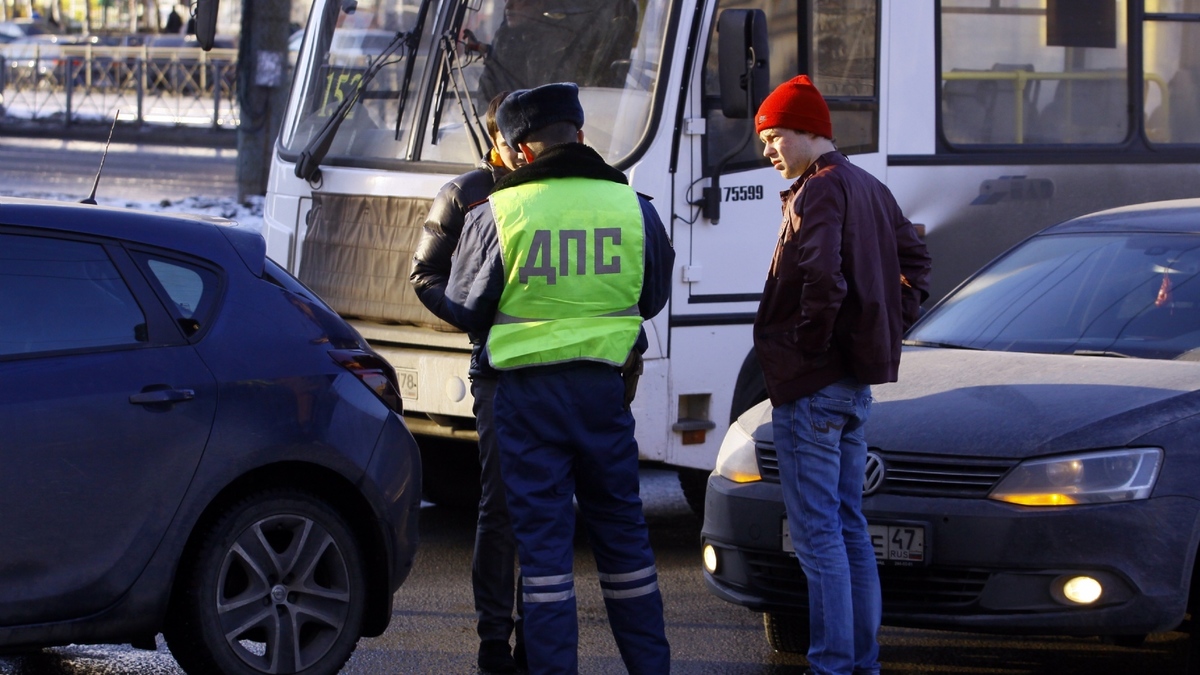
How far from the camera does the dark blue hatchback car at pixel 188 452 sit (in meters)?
4.25

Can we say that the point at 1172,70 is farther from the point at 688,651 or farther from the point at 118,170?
the point at 118,170

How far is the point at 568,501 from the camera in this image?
4.48 meters

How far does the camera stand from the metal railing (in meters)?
31.1

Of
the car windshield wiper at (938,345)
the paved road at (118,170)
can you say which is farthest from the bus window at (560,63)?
the paved road at (118,170)

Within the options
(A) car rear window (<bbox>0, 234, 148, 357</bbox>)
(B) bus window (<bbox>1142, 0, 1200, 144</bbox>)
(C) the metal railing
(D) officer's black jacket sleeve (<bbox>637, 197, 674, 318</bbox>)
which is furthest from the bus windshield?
(C) the metal railing

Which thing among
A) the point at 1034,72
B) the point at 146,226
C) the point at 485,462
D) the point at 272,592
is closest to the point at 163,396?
the point at 146,226

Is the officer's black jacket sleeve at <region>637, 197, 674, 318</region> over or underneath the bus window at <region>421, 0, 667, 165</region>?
underneath

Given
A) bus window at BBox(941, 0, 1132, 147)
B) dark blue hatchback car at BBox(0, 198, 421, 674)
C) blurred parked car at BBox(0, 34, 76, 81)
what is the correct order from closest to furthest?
dark blue hatchback car at BBox(0, 198, 421, 674) < bus window at BBox(941, 0, 1132, 147) < blurred parked car at BBox(0, 34, 76, 81)

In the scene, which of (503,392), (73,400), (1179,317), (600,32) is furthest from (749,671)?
(600,32)

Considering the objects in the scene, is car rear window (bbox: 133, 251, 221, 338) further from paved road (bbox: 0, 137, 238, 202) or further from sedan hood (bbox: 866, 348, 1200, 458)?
paved road (bbox: 0, 137, 238, 202)

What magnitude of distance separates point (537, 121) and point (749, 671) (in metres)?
1.96

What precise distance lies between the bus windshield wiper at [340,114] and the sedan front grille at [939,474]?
3.28 m

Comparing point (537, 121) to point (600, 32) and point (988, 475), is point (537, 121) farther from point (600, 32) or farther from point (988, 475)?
point (600, 32)

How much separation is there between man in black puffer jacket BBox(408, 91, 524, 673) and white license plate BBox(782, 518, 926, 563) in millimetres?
921
